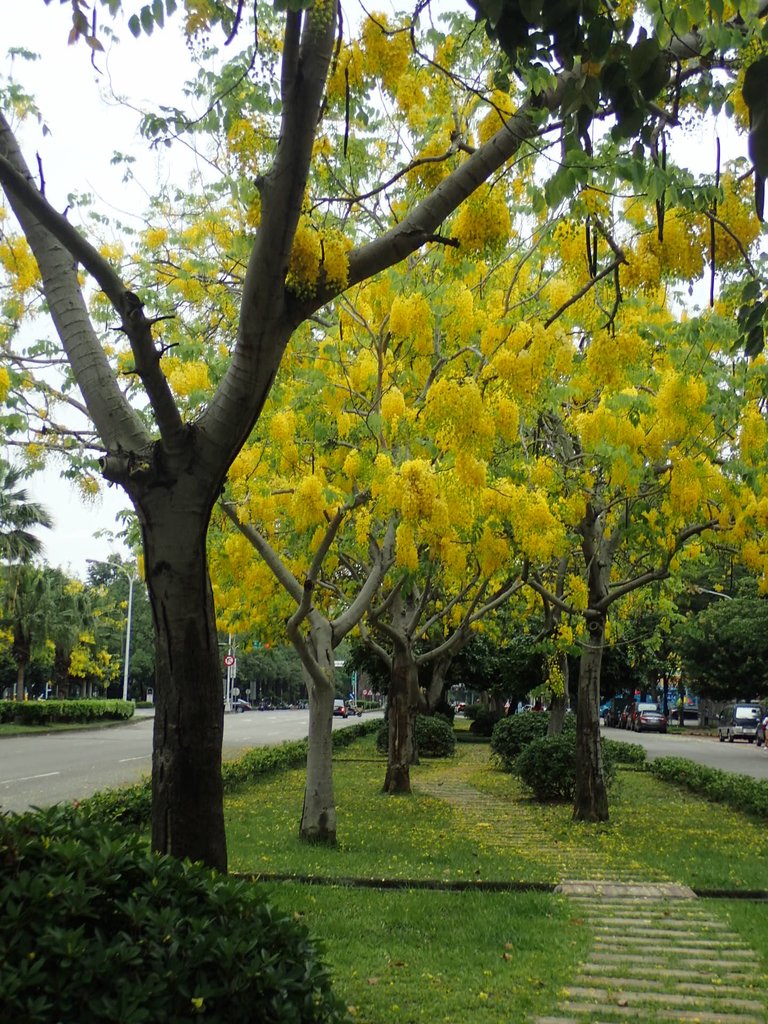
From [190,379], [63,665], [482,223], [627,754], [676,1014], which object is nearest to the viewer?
[676,1014]

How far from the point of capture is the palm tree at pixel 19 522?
1299 inches

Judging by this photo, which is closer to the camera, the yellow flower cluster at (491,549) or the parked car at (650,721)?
the yellow flower cluster at (491,549)

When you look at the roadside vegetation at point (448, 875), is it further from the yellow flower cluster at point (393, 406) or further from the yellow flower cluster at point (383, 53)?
the yellow flower cluster at point (383, 53)

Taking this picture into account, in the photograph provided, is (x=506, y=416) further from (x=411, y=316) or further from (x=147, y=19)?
(x=147, y=19)

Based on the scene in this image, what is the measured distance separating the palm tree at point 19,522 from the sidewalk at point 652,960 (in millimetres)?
28418

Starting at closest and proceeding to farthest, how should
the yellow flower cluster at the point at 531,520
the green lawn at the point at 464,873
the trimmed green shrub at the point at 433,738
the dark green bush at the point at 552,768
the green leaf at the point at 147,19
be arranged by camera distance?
the green leaf at the point at 147,19 → the green lawn at the point at 464,873 → the yellow flower cluster at the point at 531,520 → the dark green bush at the point at 552,768 → the trimmed green shrub at the point at 433,738

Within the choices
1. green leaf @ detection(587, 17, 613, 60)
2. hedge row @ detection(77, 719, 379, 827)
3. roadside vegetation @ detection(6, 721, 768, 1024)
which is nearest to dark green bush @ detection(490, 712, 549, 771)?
roadside vegetation @ detection(6, 721, 768, 1024)

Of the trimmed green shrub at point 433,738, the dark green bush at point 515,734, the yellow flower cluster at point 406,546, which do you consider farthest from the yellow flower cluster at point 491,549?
the trimmed green shrub at point 433,738

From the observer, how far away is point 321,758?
9.66 meters

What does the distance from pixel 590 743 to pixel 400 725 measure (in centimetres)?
374

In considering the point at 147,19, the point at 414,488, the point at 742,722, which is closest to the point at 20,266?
the point at 414,488

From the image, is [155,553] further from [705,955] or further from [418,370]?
[418,370]

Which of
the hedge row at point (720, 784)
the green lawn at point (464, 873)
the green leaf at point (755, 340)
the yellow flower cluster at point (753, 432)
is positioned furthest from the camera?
the hedge row at point (720, 784)

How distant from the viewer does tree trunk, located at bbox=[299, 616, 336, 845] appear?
374 inches
